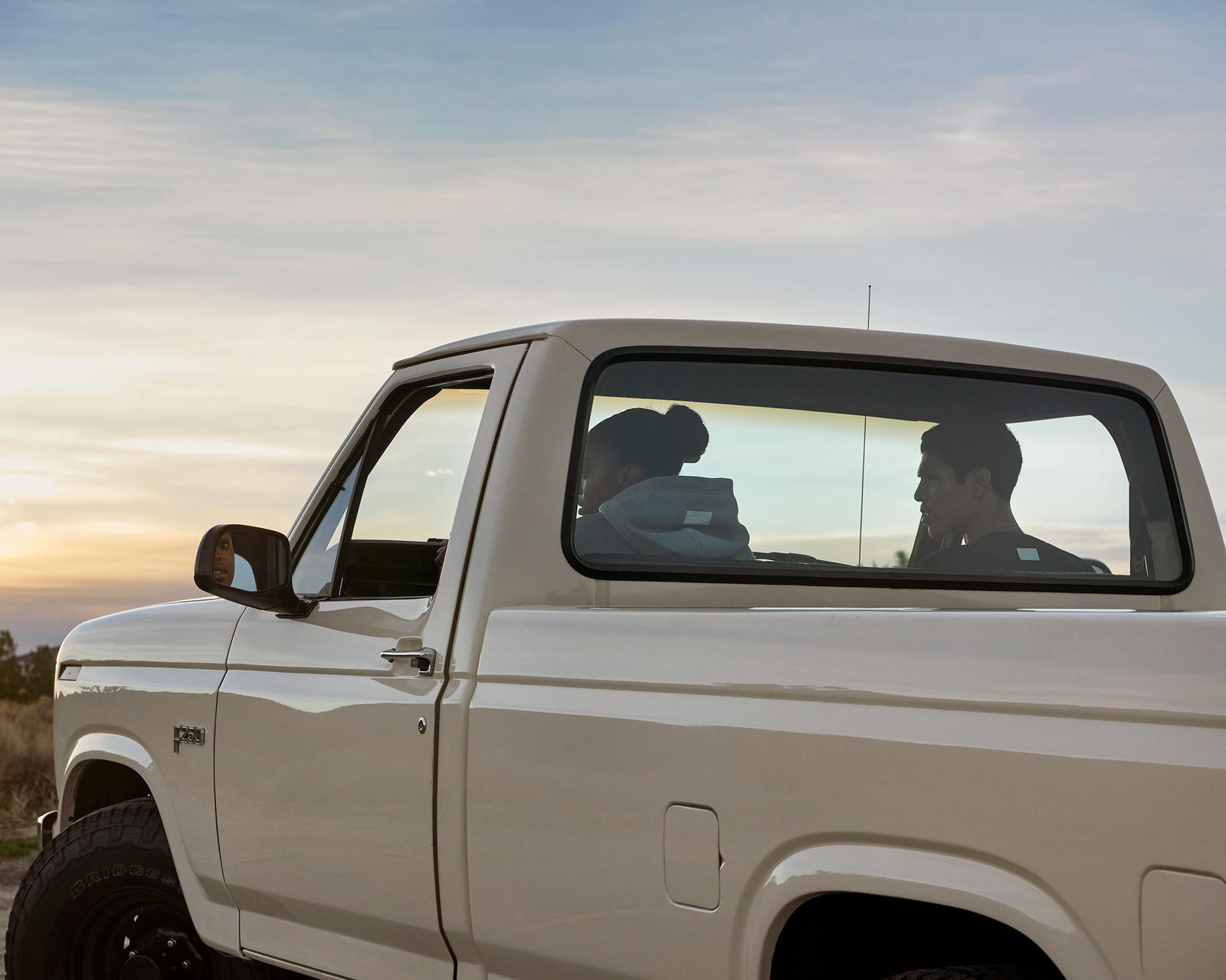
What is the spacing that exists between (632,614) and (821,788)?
0.58 metres

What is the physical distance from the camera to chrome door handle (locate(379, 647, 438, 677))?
3.29m

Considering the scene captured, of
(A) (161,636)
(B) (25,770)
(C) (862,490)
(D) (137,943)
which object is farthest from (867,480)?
(B) (25,770)

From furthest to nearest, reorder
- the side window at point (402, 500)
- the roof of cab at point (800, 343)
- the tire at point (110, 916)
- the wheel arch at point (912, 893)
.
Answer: the tire at point (110, 916) → the side window at point (402, 500) → the roof of cab at point (800, 343) → the wheel arch at point (912, 893)

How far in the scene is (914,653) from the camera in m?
2.36

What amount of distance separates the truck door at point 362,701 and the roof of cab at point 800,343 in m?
0.09

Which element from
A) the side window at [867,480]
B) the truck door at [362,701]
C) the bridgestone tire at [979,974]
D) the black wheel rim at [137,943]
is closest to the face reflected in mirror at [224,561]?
the truck door at [362,701]

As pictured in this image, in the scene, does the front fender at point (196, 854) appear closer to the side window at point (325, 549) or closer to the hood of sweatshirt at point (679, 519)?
the side window at point (325, 549)

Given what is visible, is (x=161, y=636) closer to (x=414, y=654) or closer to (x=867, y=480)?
(x=414, y=654)

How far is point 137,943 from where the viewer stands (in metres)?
4.50

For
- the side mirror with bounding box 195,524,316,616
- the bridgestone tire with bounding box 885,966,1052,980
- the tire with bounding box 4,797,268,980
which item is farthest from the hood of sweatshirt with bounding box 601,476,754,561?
the tire with bounding box 4,797,268,980

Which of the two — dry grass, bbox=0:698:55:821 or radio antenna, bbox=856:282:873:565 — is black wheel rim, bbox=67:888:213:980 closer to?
→ radio antenna, bbox=856:282:873:565

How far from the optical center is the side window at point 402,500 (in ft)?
12.0

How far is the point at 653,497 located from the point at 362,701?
0.86 meters

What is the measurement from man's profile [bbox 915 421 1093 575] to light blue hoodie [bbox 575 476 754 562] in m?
0.48
